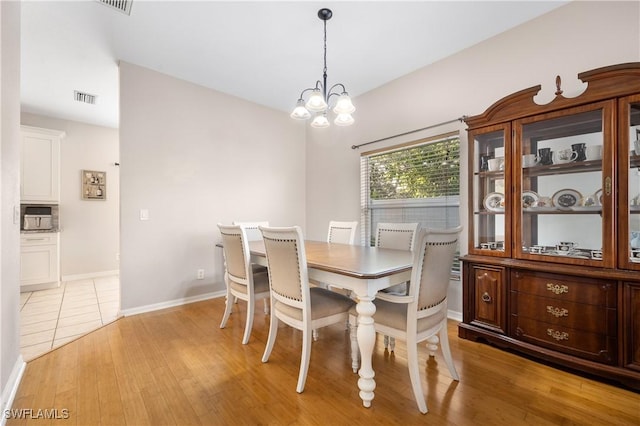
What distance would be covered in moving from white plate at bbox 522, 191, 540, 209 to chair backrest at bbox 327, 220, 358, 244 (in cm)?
147

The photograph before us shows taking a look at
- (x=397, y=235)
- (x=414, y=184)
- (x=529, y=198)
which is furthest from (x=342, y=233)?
(x=529, y=198)

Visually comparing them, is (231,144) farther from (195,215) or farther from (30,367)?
(30,367)

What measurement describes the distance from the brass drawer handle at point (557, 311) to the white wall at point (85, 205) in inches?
227

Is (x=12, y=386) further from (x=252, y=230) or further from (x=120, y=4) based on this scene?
(x=120, y=4)

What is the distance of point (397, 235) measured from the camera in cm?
267

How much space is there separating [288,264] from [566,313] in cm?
190

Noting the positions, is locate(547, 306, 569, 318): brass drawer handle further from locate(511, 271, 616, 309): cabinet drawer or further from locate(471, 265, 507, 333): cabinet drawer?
locate(471, 265, 507, 333): cabinet drawer

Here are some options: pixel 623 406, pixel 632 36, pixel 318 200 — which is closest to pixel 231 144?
pixel 318 200

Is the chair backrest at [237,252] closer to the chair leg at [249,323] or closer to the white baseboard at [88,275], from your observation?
the chair leg at [249,323]

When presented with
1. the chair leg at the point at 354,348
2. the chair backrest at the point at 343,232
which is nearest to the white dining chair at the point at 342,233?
the chair backrest at the point at 343,232

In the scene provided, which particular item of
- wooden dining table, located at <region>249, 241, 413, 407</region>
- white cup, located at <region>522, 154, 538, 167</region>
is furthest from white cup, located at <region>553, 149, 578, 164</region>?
wooden dining table, located at <region>249, 241, 413, 407</region>

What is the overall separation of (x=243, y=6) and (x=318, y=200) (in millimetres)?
2746

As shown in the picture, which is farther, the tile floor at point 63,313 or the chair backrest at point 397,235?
the chair backrest at point 397,235

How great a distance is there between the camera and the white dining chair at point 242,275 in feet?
7.68
